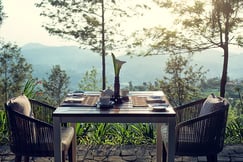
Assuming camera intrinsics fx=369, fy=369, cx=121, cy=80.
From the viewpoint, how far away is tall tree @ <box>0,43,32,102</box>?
949 centimetres

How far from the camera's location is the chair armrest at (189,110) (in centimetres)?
341

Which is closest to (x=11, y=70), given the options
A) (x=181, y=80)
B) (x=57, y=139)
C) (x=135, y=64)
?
(x=135, y=64)

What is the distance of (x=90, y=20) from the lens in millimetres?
7105

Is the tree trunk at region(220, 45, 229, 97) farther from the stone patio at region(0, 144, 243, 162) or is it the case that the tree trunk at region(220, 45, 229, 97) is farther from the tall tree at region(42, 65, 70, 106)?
the tall tree at region(42, 65, 70, 106)

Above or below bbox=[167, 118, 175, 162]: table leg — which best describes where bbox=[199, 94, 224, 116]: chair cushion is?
above

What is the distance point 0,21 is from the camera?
6906mm

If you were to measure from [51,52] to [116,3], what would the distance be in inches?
282

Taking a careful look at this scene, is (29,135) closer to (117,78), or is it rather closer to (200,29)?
(117,78)

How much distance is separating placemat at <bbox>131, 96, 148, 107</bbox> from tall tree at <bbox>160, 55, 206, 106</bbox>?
3375 mm

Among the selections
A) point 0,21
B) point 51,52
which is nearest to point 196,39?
point 0,21

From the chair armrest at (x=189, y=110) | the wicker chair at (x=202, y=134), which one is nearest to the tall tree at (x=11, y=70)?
the chair armrest at (x=189, y=110)

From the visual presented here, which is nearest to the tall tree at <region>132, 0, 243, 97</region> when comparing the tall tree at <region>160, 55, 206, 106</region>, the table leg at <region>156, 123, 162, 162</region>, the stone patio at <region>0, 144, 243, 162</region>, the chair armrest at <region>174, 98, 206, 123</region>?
the tall tree at <region>160, 55, 206, 106</region>

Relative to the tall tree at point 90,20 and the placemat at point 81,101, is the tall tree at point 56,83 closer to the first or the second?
the tall tree at point 90,20

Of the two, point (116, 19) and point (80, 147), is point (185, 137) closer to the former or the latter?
point (80, 147)
